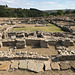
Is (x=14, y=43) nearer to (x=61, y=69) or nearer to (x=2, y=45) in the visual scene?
(x=2, y=45)

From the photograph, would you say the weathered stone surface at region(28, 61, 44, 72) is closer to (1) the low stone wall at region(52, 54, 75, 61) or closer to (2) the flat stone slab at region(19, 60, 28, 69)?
(2) the flat stone slab at region(19, 60, 28, 69)

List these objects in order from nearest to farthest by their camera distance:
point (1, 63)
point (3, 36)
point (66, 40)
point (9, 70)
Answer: point (9, 70)
point (1, 63)
point (66, 40)
point (3, 36)

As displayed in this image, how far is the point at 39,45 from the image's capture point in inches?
427

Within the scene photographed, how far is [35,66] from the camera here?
6.46 metres

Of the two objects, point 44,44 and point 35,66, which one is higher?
point 44,44

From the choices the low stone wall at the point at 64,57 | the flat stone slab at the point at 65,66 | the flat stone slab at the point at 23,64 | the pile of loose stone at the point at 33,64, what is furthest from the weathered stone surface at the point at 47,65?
the flat stone slab at the point at 23,64

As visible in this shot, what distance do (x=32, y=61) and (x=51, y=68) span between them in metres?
1.53

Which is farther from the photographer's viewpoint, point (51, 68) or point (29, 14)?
point (29, 14)

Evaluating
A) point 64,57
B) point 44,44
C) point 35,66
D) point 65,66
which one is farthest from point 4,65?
point 44,44

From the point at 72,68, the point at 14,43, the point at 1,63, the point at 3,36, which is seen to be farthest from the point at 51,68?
the point at 3,36

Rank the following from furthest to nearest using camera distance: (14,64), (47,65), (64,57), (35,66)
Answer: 1. (64,57)
2. (14,64)
3. (47,65)
4. (35,66)

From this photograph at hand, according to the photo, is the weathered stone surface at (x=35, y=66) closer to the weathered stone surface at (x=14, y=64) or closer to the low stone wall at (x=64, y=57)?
the weathered stone surface at (x=14, y=64)

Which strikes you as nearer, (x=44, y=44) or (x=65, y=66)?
(x=65, y=66)

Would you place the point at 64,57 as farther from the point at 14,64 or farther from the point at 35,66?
the point at 14,64
